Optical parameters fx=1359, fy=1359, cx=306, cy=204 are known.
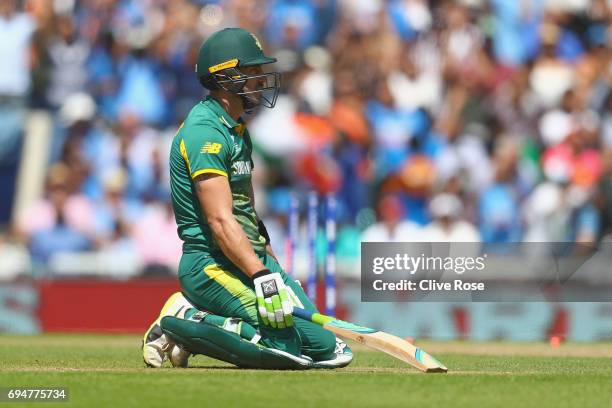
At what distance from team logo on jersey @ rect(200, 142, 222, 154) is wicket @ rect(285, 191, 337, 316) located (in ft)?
20.4

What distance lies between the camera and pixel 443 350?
1291cm

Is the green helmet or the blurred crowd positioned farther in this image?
the blurred crowd

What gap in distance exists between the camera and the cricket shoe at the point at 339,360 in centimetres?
961

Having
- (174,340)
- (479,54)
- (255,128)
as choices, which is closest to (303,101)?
(255,128)

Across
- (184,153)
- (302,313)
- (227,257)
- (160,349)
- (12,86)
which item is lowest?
(160,349)

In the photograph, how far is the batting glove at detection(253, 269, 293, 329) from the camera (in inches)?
355

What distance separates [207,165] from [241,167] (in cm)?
43

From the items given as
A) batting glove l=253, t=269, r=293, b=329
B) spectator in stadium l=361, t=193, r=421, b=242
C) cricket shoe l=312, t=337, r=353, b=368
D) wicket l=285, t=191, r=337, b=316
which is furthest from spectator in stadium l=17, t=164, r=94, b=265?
batting glove l=253, t=269, r=293, b=329

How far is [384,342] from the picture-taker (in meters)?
9.09

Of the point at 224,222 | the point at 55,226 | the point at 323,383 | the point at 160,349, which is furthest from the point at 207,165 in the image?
the point at 55,226

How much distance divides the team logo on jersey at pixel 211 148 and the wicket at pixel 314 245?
622cm

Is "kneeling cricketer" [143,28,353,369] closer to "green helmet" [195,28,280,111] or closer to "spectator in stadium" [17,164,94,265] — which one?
"green helmet" [195,28,280,111]

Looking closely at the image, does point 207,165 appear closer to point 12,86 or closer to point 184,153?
point 184,153

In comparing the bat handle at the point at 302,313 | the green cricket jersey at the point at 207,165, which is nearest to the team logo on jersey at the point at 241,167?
the green cricket jersey at the point at 207,165
